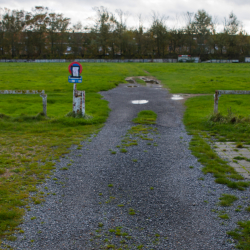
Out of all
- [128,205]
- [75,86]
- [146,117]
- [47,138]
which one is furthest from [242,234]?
[75,86]

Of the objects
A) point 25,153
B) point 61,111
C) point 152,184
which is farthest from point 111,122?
point 152,184

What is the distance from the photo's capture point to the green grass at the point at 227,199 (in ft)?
15.2

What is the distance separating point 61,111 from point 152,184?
8.60 m

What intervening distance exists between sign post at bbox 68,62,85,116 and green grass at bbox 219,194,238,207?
723cm

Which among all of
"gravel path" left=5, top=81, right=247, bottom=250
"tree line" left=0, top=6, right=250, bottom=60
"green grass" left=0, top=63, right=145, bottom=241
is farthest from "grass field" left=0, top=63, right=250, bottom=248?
"tree line" left=0, top=6, right=250, bottom=60

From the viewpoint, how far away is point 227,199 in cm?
480

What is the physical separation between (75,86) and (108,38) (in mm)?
75167

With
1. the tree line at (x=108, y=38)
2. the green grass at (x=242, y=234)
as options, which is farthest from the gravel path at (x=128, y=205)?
the tree line at (x=108, y=38)

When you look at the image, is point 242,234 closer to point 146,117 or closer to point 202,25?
point 146,117

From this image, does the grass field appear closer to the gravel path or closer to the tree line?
the gravel path

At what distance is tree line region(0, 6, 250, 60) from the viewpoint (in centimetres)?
8138

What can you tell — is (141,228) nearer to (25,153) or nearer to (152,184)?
(152,184)

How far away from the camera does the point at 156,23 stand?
8675 cm

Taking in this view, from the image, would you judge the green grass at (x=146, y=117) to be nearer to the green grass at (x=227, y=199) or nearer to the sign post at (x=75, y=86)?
the sign post at (x=75, y=86)
